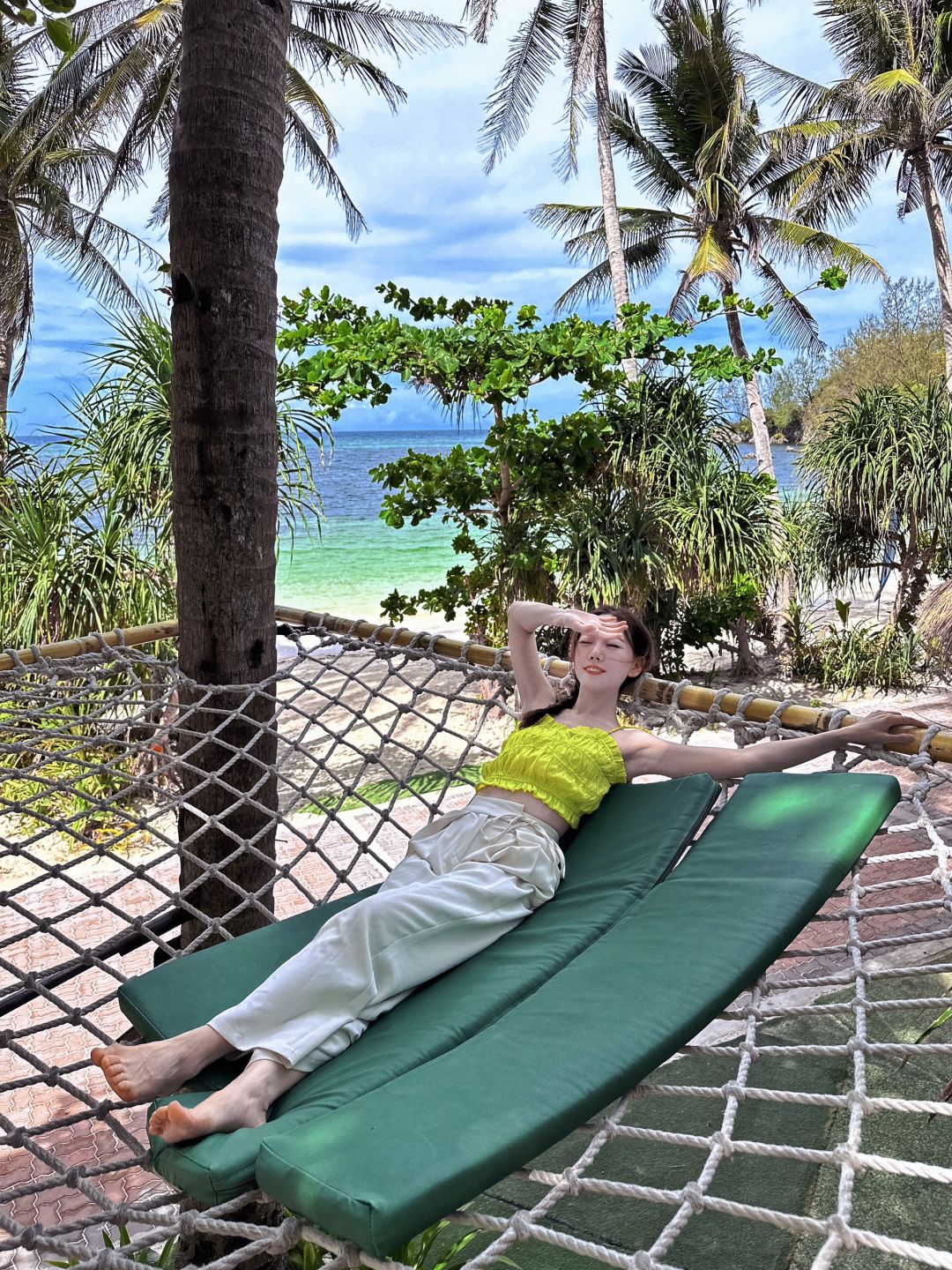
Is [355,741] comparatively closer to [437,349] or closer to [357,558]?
[437,349]

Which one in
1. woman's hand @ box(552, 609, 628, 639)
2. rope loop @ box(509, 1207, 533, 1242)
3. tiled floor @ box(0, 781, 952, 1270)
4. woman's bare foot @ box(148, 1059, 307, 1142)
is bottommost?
tiled floor @ box(0, 781, 952, 1270)

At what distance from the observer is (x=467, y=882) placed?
4.83 ft

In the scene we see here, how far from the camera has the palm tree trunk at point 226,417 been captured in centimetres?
186

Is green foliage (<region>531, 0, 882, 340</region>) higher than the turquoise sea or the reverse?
higher

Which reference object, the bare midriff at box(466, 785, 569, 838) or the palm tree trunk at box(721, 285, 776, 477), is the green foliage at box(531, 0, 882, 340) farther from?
the bare midriff at box(466, 785, 569, 838)

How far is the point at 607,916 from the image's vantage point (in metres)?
1.47

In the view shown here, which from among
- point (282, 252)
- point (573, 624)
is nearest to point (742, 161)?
point (573, 624)

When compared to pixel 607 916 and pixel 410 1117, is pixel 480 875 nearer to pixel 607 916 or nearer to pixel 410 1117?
pixel 607 916

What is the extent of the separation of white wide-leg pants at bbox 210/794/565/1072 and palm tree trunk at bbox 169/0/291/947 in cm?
42

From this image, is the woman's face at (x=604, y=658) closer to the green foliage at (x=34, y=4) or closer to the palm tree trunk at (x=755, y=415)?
the green foliage at (x=34, y=4)

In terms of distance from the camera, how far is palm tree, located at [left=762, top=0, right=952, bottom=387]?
9.73 m

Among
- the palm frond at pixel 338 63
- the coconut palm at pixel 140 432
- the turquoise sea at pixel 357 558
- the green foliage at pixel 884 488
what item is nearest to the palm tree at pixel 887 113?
the green foliage at pixel 884 488

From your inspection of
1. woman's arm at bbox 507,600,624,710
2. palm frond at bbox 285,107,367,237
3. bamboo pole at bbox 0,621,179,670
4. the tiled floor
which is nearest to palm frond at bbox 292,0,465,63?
palm frond at bbox 285,107,367,237

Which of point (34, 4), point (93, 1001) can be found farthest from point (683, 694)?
point (93, 1001)
